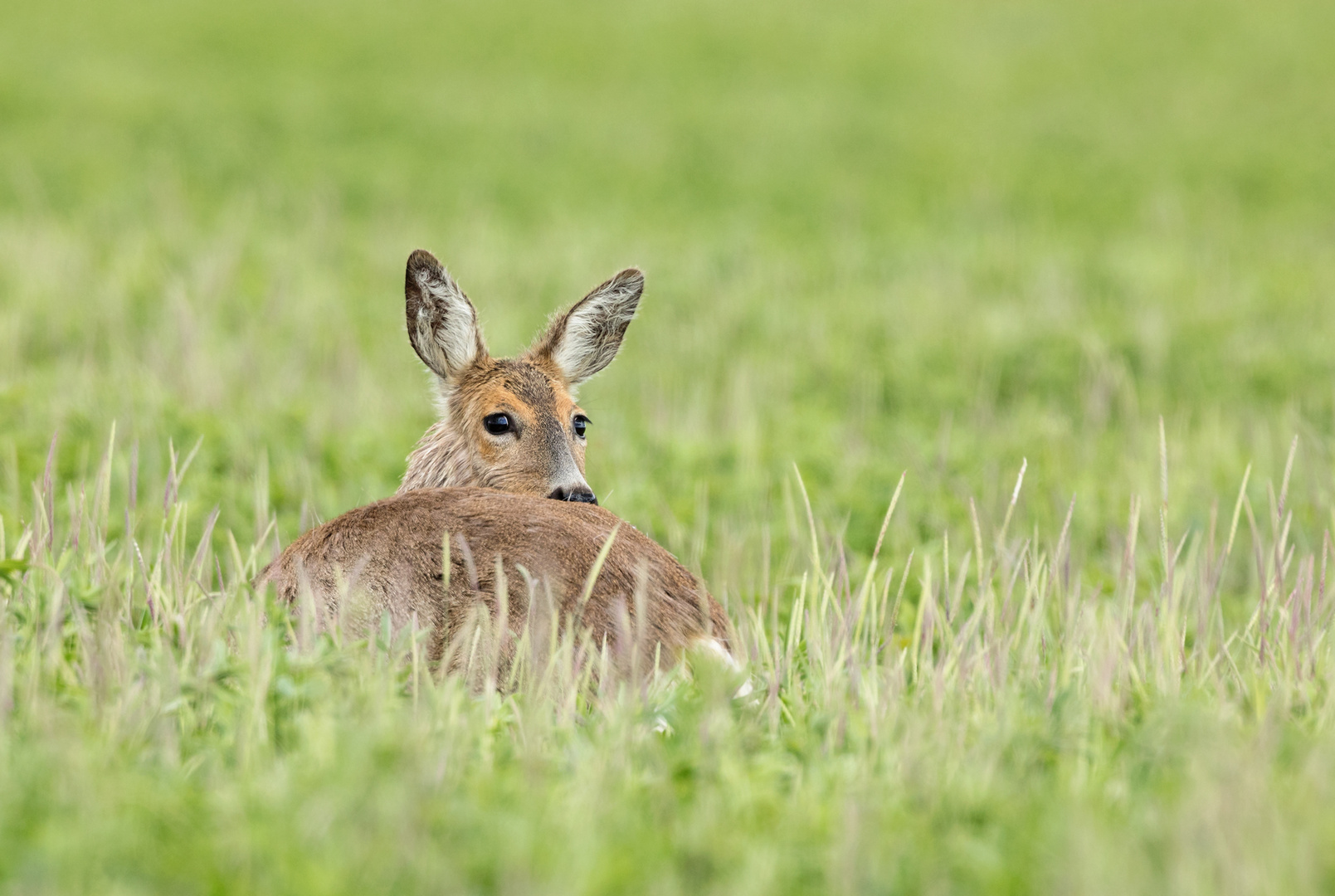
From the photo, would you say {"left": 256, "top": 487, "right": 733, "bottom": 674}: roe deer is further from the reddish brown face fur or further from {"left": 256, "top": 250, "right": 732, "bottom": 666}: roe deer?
the reddish brown face fur

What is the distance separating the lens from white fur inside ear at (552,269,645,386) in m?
5.56

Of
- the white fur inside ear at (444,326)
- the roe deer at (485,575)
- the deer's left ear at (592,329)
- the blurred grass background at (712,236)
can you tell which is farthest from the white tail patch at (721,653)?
the blurred grass background at (712,236)

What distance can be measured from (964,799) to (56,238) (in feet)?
33.6

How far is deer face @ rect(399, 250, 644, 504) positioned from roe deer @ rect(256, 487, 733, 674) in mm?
1237

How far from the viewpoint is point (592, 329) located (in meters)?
5.75

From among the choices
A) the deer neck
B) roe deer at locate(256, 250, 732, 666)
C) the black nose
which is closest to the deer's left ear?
the deer neck

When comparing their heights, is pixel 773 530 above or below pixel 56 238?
below

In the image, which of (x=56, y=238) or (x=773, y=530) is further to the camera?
(x=56, y=238)

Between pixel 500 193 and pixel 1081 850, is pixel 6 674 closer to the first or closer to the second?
pixel 1081 850

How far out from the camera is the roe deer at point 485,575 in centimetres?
343

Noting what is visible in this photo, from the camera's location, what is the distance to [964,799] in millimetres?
2705

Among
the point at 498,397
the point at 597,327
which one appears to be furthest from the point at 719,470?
the point at 498,397

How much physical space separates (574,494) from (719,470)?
242cm

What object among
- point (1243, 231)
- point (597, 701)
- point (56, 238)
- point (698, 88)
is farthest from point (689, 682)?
point (698, 88)
